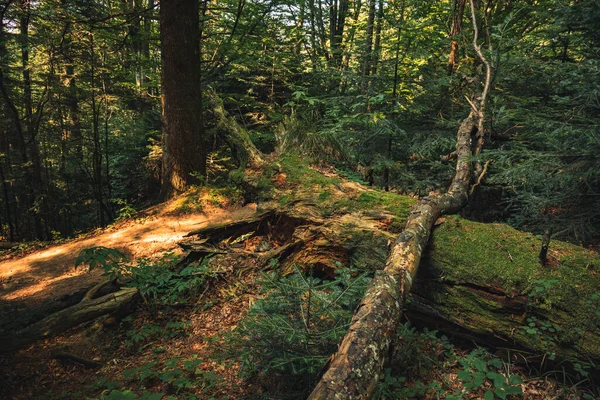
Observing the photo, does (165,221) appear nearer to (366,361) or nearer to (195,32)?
(195,32)

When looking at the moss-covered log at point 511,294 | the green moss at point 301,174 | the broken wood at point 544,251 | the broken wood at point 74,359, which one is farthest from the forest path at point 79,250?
the broken wood at point 544,251

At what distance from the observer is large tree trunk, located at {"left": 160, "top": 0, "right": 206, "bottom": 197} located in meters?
7.31

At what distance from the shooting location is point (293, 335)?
7.45ft

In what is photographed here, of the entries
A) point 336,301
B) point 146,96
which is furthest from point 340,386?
point 146,96

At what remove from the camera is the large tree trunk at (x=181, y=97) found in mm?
7312

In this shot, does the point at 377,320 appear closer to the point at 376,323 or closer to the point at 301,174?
the point at 376,323

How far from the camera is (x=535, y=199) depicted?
16.3ft

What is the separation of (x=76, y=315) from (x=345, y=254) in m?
3.55

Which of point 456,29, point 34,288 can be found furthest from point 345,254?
point 456,29

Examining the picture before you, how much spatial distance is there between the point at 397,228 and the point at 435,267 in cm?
67

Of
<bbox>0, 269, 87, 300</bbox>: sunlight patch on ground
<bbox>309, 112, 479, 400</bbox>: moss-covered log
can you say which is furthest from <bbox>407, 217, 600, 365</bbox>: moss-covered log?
<bbox>0, 269, 87, 300</bbox>: sunlight patch on ground

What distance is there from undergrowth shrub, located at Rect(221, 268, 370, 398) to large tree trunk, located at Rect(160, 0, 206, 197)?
20.5ft

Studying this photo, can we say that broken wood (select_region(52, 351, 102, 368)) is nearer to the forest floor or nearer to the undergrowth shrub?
the forest floor

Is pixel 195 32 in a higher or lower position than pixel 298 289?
higher
